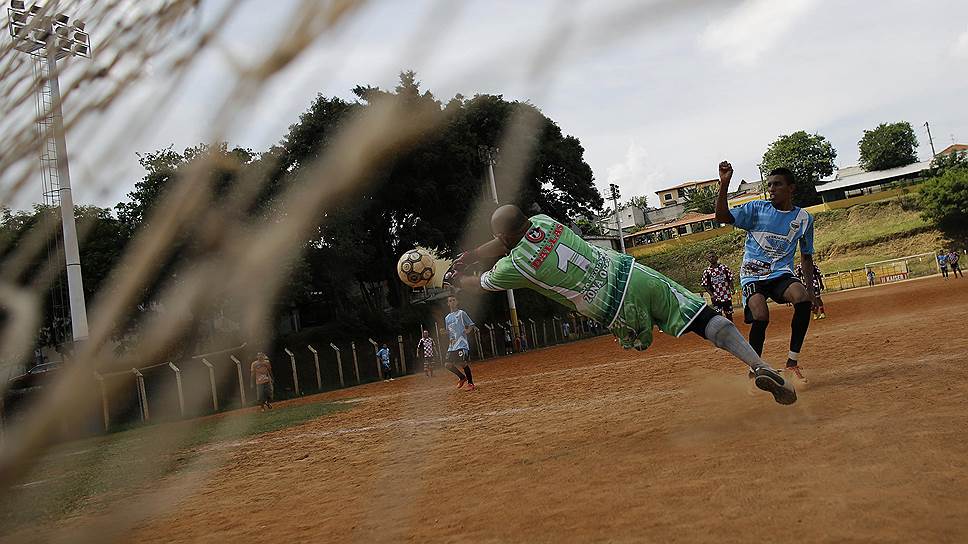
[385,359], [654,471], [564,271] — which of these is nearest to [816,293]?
[564,271]

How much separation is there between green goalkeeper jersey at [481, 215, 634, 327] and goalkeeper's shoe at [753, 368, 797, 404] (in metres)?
1.04

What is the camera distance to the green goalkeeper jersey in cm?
472

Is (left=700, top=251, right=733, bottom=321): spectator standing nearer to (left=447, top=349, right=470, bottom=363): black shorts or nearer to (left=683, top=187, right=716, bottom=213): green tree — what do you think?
(left=447, top=349, right=470, bottom=363): black shorts

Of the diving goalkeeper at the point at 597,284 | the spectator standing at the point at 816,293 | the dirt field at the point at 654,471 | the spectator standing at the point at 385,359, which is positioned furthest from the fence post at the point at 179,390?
the spectator standing at the point at 385,359

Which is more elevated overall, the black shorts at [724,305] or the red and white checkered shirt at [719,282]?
the red and white checkered shirt at [719,282]

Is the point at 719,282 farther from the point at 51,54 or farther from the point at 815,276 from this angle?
the point at 51,54

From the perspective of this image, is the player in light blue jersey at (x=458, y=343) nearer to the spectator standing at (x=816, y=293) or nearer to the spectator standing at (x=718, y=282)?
the spectator standing at (x=816, y=293)

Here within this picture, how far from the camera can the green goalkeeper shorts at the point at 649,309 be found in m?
4.91

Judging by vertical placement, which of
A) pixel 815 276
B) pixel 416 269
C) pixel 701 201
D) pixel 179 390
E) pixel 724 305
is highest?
pixel 701 201

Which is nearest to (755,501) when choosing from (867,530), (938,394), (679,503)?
(679,503)

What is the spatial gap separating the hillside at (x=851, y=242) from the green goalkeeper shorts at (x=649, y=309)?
153ft

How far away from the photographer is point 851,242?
56.2 metres

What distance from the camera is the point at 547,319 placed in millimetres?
38000

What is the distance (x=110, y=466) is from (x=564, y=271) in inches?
272
